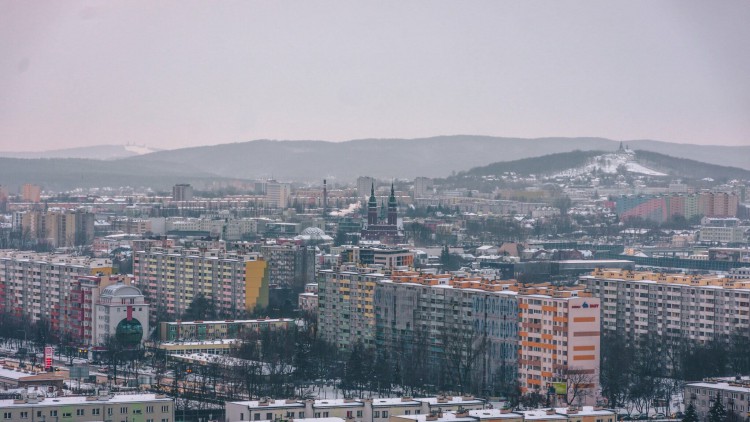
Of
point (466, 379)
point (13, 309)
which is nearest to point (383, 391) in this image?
point (466, 379)

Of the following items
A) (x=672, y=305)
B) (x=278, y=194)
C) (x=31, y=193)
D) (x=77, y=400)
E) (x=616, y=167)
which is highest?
(x=616, y=167)

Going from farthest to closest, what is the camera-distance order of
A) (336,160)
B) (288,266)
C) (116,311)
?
(336,160) < (288,266) < (116,311)

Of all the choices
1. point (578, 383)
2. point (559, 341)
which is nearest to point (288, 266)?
point (559, 341)

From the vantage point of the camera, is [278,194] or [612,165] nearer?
[278,194]

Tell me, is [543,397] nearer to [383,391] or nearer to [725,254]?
[383,391]

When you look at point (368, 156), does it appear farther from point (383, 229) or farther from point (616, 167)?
point (383, 229)

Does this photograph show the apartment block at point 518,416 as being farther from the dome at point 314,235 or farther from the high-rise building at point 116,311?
the dome at point 314,235
